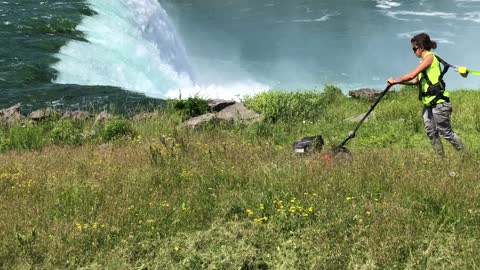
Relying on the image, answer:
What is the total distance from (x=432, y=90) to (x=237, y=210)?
4.03m

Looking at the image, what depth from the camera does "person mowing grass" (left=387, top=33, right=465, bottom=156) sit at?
806cm

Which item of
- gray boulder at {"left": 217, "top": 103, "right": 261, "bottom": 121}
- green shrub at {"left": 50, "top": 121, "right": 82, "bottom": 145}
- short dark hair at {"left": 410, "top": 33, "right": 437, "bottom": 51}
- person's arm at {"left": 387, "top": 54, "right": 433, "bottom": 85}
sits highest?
short dark hair at {"left": 410, "top": 33, "right": 437, "bottom": 51}

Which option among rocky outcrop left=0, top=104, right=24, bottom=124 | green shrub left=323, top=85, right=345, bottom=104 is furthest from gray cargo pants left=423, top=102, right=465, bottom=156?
rocky outcrop left=0, top=104, right=24, bottom=124

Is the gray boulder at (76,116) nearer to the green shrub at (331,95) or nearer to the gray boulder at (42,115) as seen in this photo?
the gray boulder at (42,115)

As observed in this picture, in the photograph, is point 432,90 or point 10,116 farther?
point 10,116

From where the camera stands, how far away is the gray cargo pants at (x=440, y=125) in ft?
26.8

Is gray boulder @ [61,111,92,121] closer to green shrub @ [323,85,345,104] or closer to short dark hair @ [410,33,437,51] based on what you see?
green shrub @ [323,85,345,104]

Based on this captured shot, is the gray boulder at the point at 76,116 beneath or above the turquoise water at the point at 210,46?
beneath

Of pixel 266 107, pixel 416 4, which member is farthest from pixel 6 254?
pixel 416 4

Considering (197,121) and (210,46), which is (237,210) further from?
(210,46)

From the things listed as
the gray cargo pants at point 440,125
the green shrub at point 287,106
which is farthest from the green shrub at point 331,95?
the gray cargo pants at point 440,125

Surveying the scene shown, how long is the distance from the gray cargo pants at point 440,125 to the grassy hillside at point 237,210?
38cm

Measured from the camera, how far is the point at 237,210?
231 inches

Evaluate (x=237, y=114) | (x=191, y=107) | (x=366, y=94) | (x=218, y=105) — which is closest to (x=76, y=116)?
(x=191, y=107)
